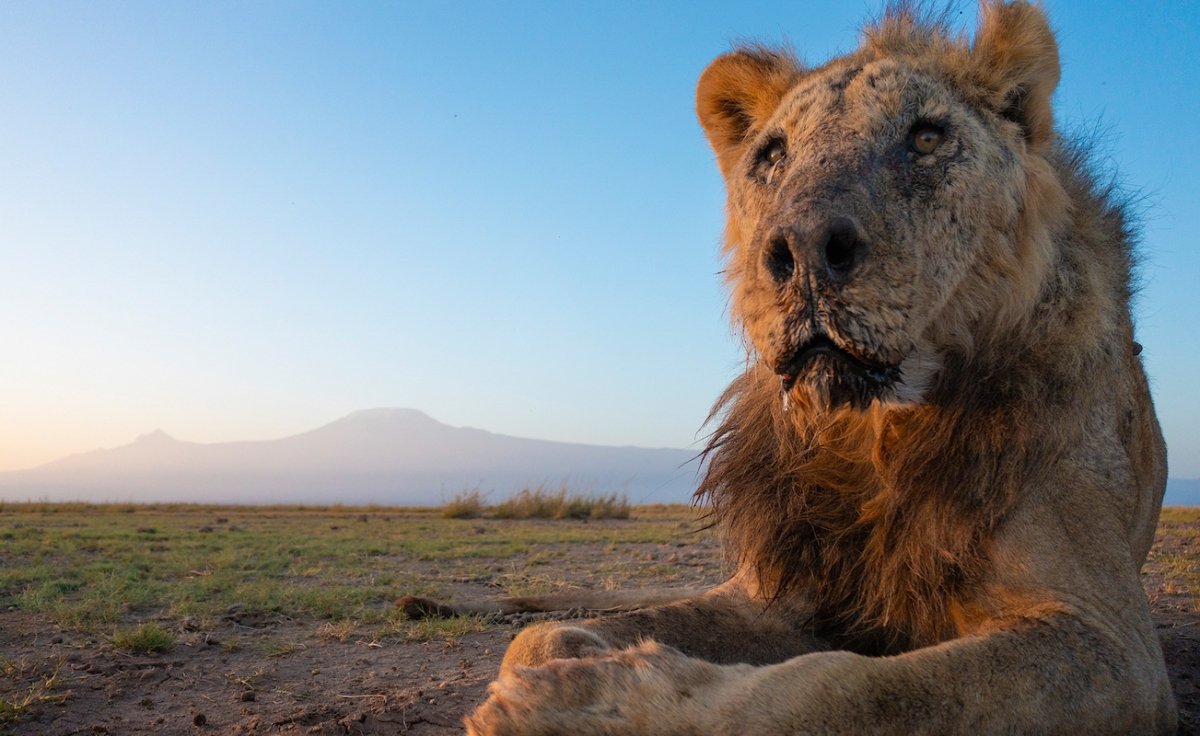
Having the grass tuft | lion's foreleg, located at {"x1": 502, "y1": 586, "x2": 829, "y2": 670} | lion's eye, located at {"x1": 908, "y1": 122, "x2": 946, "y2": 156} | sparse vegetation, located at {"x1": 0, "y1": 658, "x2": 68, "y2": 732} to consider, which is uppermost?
lion's eye, located at {"x1": 908, "y1": 122, "x2": 946, "y2": 156}

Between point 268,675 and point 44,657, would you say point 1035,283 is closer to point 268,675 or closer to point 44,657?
point 268,675

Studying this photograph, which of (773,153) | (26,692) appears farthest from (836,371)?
(26,692)

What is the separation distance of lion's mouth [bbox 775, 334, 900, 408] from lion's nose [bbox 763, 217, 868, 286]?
184mm

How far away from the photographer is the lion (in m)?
2.13

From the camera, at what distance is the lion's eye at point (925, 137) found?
2.94m

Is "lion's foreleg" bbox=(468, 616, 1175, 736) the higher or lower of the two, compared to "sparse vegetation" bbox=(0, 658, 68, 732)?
higher

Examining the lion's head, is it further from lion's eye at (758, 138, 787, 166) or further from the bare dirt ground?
the bare dirt ground

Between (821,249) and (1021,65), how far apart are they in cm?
144

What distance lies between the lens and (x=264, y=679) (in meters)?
3.94

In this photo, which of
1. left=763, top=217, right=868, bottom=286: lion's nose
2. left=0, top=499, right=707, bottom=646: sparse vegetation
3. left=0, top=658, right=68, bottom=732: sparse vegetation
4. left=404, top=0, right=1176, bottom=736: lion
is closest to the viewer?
left=404, top=0, right=1176, bottom=736: lion

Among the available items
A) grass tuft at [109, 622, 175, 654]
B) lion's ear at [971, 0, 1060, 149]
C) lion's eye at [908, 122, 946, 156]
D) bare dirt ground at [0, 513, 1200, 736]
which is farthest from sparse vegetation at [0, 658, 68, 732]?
lion's ear at [971, 0, 1060, 149]

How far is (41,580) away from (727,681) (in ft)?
21.7

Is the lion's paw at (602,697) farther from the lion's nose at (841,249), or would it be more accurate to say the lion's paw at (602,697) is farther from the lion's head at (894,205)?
the lion's nose at (841,249)

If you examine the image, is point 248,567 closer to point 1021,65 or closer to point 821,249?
point 821,249
